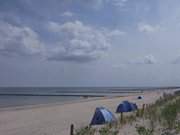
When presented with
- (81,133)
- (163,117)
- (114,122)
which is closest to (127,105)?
(114,122)

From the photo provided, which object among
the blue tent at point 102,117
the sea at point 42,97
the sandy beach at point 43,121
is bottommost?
the sea at point 42,97

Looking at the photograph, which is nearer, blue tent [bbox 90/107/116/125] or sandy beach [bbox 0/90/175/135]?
blue tent [bbox 90/107/116/125]

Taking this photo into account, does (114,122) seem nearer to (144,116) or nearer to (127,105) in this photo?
(144,116)

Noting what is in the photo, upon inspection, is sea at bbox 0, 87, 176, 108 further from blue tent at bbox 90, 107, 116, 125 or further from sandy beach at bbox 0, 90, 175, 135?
blue tent at bbox 90, 107, 116, 125

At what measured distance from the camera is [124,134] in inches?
430

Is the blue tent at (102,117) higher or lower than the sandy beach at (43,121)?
higher

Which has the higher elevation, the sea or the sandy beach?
the sandy beach

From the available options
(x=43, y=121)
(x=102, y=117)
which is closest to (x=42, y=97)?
(x=43, y=121)

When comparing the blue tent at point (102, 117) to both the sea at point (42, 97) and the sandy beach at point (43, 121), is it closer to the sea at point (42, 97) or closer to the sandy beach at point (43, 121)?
the sandy beach at point (43, 121)

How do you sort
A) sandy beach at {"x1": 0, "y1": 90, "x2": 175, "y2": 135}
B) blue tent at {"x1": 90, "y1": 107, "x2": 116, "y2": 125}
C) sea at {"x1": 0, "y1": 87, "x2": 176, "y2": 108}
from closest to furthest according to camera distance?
blue tent at {"x1": 90, "y1": 107, "x2": 116, "y2": 125}
sandy beach at {"x1": 0, "y1": 90, "x2": 175, "y2": 135}
sea at {"x1": 0, "y1": 87, "x2": 176, "y2": 108}

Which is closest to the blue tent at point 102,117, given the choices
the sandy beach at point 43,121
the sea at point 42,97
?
the sandy beach at point 43,121

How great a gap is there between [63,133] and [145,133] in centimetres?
603

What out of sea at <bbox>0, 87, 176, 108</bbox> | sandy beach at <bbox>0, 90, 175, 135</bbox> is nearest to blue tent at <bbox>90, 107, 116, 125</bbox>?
sandy beach at <bbox>0, 90, 175, 135</bbox>

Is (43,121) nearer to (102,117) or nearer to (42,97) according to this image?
(102,117)
